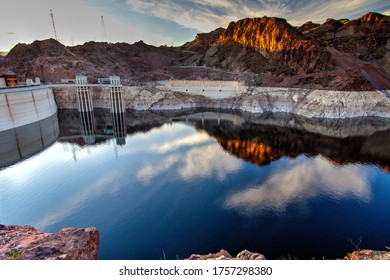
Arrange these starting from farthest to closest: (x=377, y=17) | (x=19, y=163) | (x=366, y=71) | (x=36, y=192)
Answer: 1. (x=377, y=17)
2. (x=366, y=71)
3. (x=19, y=163)
4. (x=36, y=192)

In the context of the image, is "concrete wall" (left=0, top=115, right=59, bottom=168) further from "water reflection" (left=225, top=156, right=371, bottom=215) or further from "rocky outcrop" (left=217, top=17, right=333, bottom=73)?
"rocky outcrop" (left=217, top=17, right=333, bottom=73)

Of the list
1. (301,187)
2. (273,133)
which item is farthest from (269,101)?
(301,187)

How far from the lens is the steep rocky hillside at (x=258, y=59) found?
48125mm

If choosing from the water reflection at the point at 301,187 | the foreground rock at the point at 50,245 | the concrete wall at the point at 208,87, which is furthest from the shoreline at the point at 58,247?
the concrete wall at the point at 208,87

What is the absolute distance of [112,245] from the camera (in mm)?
11258

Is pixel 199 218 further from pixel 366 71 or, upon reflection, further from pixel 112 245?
pixel 366 71

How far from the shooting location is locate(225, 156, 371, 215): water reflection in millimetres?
14773

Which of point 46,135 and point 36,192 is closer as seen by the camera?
point 36,192

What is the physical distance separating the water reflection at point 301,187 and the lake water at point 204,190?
8cm

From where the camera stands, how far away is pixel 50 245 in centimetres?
548

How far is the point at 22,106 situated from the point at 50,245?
35801 mm

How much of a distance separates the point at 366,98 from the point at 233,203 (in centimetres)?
3877

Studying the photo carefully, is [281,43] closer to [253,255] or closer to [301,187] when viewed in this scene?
[301,187]
